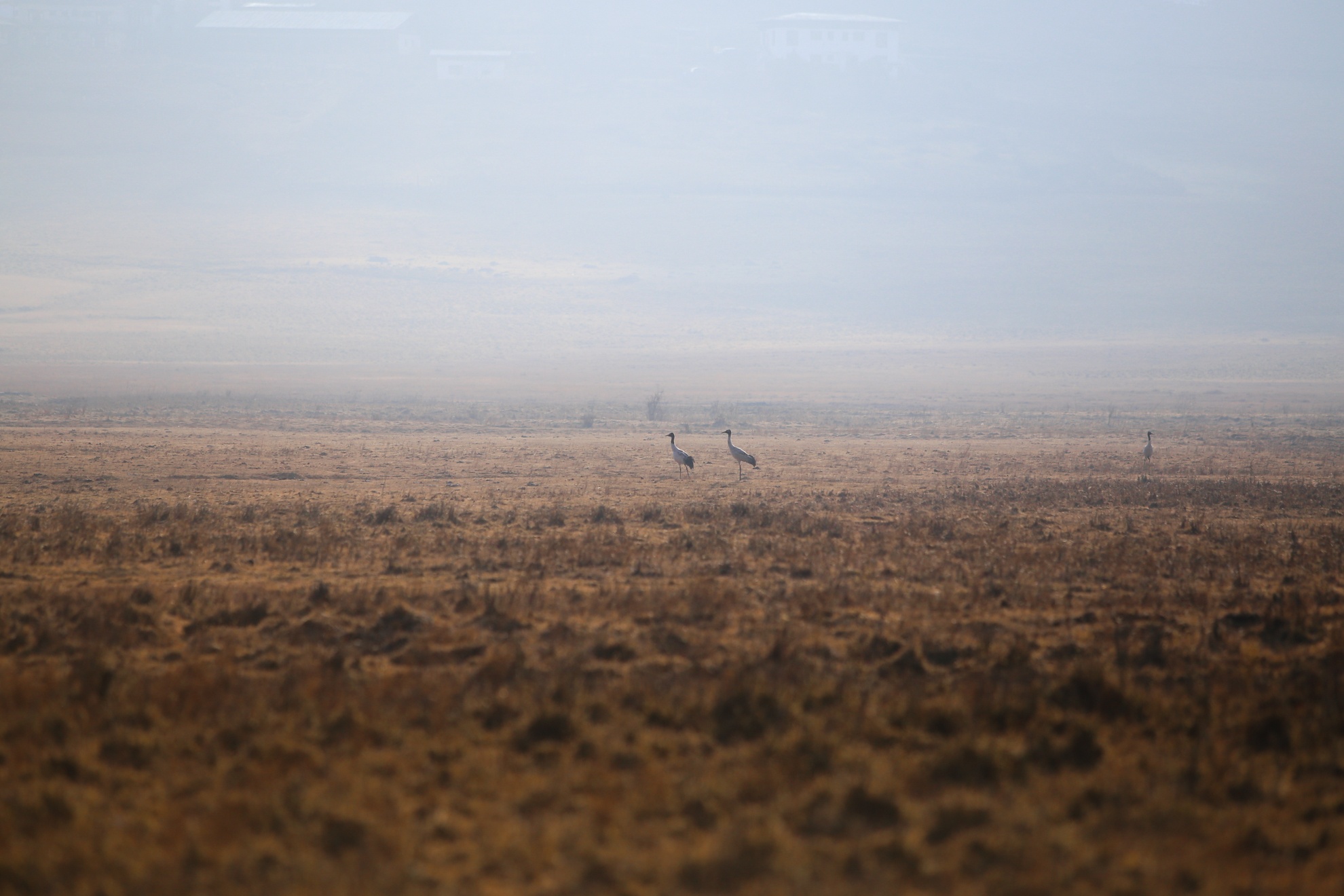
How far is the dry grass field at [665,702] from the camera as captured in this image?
19.3 ft

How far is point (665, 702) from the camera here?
26.8 ft

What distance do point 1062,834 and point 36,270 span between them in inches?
7485

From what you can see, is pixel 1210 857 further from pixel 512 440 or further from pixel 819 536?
pixel 512 440

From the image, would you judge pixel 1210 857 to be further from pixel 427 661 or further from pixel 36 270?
pixel 36 270

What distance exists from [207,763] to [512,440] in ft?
110

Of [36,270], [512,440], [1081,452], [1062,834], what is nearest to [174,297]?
[36,270]

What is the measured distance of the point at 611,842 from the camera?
600 cm

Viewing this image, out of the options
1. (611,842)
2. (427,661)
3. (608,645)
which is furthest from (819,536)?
(611,842)

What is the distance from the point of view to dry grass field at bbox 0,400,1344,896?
19.3 feet

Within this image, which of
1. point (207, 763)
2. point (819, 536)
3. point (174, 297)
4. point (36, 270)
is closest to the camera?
point (207, 763)

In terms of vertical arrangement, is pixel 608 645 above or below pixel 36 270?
below

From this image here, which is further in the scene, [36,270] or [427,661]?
[36,270]

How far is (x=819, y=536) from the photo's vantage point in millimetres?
16531

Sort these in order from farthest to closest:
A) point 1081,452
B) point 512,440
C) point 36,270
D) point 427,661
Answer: point 36,270 → point 512,440 → point 1081,452 → point 427,661
